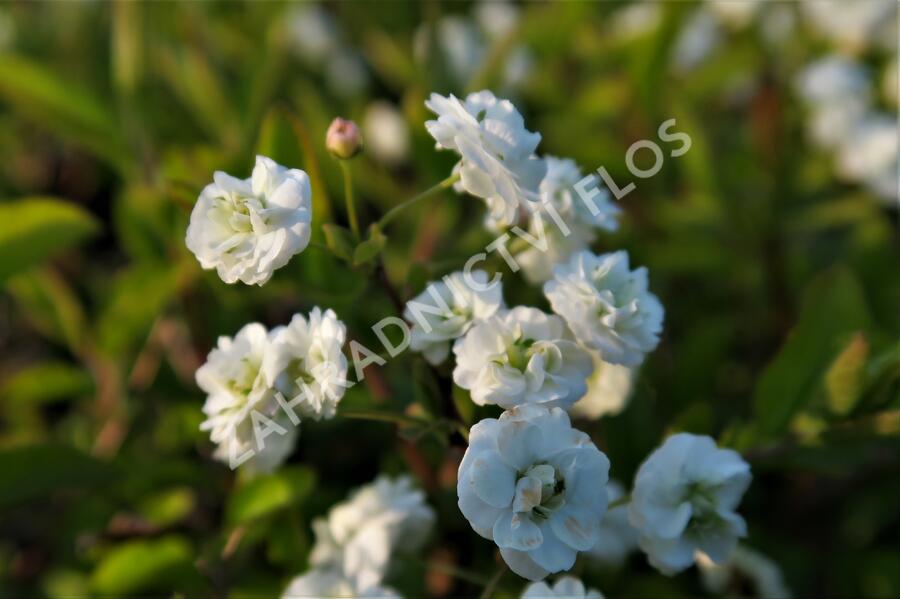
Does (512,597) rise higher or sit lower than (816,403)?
higher

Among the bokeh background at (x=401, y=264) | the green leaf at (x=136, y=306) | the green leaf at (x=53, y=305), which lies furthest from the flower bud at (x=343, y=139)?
the green leaf at (x=53, y=305)

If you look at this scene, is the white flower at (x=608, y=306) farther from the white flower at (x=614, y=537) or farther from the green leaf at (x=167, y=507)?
the green leaf at (x=167, y=507)

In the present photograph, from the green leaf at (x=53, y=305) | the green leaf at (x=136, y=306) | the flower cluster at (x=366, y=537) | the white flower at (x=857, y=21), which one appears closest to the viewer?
the flower cluster at (x=366, y=537)

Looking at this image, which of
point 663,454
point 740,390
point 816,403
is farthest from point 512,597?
point 740,390

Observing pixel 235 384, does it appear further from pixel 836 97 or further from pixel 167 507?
pixel 836 97

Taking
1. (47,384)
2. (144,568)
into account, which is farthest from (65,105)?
(144,568)

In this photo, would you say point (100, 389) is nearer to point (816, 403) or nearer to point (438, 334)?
point (438, 334)

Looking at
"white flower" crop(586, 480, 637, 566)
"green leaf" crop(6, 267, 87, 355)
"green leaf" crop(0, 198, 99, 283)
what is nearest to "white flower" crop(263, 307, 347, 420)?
"white flower" crop(586, 480, 637, 566)

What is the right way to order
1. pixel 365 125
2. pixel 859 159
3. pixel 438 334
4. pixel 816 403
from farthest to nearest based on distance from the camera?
pixel 365 125
pixel 859 159
pixel 816 403
pixel 438 334
